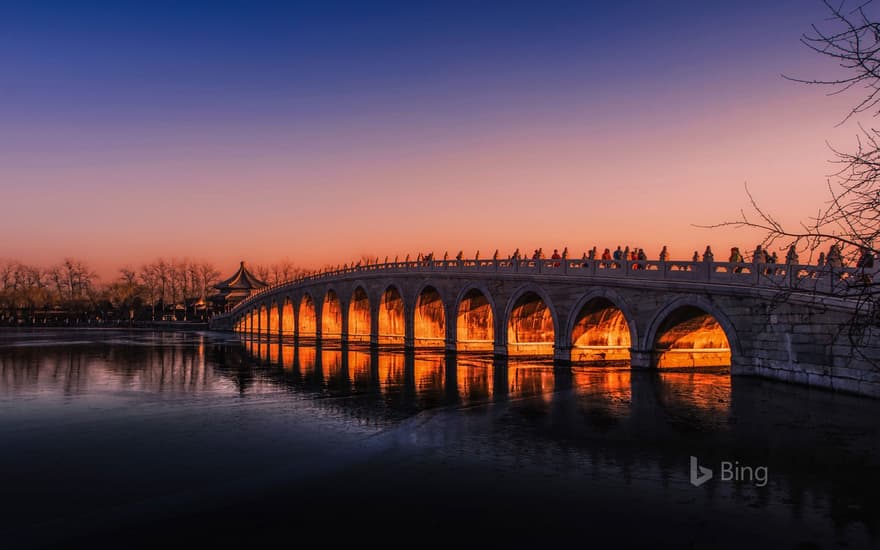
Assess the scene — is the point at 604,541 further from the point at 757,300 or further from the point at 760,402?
the point at 757,300

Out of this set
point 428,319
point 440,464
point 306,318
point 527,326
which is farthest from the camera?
point 306,318

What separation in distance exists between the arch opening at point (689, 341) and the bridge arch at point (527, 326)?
266 inches

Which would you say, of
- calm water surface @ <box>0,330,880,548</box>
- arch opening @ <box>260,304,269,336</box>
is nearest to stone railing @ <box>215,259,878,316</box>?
calm water surface @ <box>0,330,880,548</box>

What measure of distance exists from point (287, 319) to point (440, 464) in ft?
179

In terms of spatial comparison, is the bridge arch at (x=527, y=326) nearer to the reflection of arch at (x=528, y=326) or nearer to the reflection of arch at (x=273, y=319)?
the reflection of arch at (x=528, y=326)

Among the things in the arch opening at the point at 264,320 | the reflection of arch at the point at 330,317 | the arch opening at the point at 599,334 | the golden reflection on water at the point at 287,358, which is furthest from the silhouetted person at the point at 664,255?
the arch opening at the point at 264,320

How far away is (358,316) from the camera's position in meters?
48.5

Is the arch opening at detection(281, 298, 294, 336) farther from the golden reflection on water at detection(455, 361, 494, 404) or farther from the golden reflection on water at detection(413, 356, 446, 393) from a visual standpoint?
the golden reflection on water at detection(455, 361, 494, 404)

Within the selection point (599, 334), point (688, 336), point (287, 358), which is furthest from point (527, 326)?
point (287, 358)

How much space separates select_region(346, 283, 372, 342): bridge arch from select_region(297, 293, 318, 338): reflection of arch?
10166 millimetres

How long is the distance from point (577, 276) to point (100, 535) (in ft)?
67.9

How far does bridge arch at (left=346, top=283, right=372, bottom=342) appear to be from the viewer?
47.2 metres

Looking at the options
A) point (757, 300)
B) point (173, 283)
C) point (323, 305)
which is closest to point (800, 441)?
point (757, 300)

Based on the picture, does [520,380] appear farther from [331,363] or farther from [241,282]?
[241,282]
